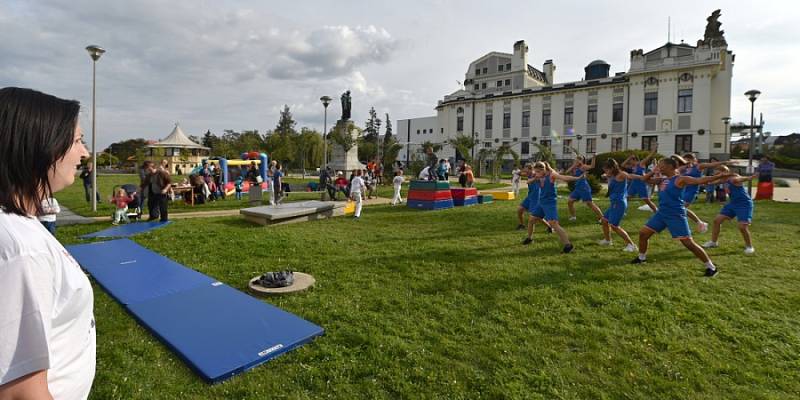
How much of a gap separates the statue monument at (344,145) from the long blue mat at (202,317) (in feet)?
73.1

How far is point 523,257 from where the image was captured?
308 inches

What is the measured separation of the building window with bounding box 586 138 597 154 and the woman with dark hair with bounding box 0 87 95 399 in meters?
53.3

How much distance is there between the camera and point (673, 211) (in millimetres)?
6668

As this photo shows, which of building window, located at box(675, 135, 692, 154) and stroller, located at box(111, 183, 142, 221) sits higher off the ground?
building window, located at box(675, 135, 692, 154)

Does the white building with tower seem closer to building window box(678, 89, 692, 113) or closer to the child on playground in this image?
building window box(678, 89, 692, 113)

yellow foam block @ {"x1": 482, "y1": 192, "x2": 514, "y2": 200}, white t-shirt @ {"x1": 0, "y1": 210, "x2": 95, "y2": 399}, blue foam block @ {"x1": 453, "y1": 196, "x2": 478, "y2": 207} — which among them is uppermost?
white t-shirt @ {"x1": 0, "y1": 210, "x2": 95, "y2": 399}

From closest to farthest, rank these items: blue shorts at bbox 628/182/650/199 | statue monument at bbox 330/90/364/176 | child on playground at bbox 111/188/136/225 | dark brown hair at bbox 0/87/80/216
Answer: dark brown hair at bbox 0/87/80/216, child on playground at bbox 111/188/136/225, blue shorts at bbox 628/182/650/199, statue monument at bbox 330/90/364/176

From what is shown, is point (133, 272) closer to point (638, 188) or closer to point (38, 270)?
point (38, 270)

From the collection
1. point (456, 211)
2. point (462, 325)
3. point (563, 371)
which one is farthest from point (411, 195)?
point (563, 371)

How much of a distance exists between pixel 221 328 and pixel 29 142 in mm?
3822

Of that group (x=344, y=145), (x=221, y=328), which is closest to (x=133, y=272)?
(x=221, y=328)

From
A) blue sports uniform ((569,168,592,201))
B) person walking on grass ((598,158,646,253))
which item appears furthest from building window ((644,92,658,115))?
person walking on grass ((598,158,646,253))

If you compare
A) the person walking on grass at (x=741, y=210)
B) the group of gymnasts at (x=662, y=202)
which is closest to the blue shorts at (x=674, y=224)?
the group of gymnasts at (x=662, y=202)

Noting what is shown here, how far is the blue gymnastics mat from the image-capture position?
1001 centimetres
